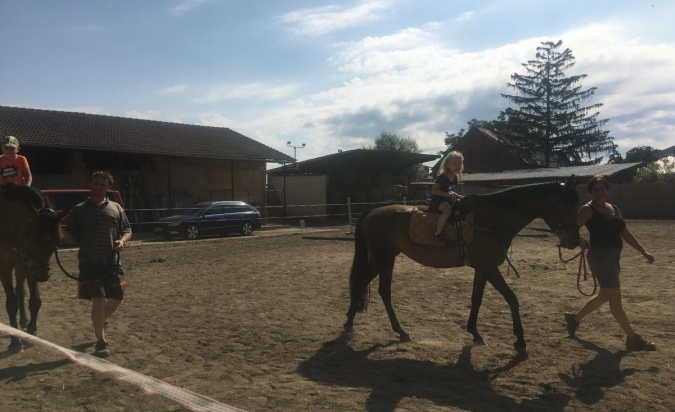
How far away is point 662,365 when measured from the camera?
15.9 feet

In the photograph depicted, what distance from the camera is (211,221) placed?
71.4 ft

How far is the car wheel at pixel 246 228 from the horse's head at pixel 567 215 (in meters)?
18.6

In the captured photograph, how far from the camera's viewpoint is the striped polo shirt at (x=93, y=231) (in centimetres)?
526

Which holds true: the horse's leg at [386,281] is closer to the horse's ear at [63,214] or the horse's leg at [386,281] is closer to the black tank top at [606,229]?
the black tank top at [606,229]

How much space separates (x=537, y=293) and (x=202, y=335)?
16.9ft

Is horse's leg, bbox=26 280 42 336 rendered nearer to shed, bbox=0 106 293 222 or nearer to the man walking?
the man walking

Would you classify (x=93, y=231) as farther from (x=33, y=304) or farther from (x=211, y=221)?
(x=211, y=221)

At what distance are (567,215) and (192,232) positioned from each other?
17656mm

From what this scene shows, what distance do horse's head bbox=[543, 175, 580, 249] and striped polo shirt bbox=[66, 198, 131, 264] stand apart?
4.43 meters

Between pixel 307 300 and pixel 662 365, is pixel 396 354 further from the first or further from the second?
pixel 307 300

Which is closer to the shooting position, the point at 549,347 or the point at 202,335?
the point at 549,347

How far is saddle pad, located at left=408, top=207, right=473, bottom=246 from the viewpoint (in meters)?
5.72

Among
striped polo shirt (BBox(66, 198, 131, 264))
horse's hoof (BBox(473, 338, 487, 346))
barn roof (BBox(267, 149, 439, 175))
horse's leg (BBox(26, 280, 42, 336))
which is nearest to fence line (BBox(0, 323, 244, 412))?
striped polo shirt (BBox(66, 198, 131, 264))

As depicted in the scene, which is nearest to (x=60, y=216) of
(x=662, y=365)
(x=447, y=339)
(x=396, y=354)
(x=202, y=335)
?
(x=202, y=335)
